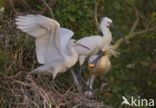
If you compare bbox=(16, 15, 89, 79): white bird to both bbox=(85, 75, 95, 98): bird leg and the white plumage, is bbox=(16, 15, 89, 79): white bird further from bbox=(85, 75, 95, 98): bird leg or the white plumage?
bbox=(85, 75, 95, 98): bird leg

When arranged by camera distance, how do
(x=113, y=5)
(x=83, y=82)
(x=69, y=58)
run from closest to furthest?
(x=69, y=58) < (x=83, y=82) < (x=113, y=5)

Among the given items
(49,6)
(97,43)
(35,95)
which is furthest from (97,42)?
(49,6)

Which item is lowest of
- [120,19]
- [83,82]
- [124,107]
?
[124,107]

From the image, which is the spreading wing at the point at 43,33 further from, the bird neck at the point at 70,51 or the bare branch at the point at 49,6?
the bare branch at the point at 49,6

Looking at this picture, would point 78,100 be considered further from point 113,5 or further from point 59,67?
point 113,5

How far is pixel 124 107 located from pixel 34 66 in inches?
16.4

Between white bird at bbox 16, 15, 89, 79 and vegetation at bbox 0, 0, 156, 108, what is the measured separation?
0.35 feet

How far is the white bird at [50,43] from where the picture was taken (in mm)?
2094

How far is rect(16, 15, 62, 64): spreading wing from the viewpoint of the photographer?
6.86 feet

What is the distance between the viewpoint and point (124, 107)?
8.27 feet

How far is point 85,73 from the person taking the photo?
2.43 m

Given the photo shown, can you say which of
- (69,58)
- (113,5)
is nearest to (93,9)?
(113,5)

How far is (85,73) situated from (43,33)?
0.36 m

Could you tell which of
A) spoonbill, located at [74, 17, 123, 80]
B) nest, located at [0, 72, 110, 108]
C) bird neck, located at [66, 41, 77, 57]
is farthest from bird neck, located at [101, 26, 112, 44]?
nest, located at [0, 72, 110, 108]
